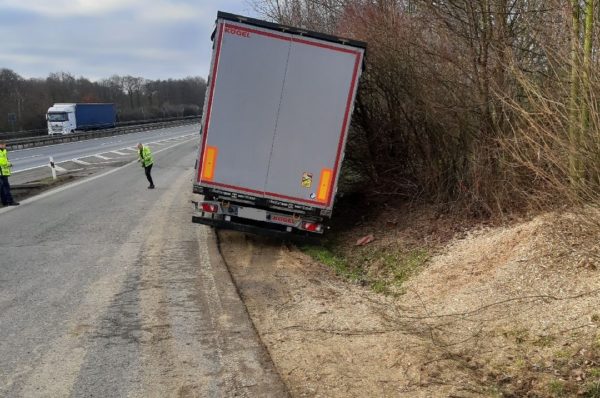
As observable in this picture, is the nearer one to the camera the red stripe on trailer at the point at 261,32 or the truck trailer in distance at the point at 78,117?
the red stripe on trailer at the point at 261,32

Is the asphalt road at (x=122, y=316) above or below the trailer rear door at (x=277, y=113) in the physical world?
below

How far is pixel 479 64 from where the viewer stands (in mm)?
8984

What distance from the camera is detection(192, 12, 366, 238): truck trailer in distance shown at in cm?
861

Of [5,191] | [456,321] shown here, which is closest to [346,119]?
[456,321]

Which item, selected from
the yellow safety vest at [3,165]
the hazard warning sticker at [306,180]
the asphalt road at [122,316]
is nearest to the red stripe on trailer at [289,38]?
the hazard warning sticker at [306,180]

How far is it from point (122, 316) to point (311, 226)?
13.5 feet

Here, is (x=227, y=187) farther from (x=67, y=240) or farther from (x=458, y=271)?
(x=458, y=271)

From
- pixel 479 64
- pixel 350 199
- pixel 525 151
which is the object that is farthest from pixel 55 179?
pixel 525 151

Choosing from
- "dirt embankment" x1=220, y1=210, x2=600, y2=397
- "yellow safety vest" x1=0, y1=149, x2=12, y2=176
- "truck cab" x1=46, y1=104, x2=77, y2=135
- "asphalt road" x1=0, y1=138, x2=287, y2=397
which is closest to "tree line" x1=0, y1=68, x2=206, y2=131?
"truck cab" x1=46, y1=104, x2=77, y2=135

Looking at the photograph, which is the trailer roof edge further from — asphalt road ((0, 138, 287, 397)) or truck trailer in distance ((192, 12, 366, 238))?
asphalt road ((0, 138, 287, 397))

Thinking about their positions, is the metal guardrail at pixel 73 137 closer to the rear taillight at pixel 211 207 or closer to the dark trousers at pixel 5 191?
the dark trousers at pixel 5 191

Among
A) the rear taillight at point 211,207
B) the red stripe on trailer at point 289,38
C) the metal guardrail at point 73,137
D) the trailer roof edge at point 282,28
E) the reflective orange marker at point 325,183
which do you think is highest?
the trailer roof edge at point 282,28

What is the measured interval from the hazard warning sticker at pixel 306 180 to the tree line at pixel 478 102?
8.95 feet

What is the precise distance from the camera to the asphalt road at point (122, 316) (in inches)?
169
